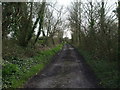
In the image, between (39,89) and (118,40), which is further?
(118,40)

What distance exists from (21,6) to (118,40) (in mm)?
15123

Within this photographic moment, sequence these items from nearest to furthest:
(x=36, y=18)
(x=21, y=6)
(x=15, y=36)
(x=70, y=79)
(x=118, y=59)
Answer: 1. (x=118, y=59)
2. (x=70, y=79)
3. (x=21, y=6)
4. (x=15, y=36)
5. (x=36, y=18)

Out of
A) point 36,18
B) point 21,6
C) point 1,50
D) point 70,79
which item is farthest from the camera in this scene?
point 36,18

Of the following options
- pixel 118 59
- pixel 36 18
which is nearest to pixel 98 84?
pixel 118 59

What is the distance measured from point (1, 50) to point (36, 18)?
13.4 m

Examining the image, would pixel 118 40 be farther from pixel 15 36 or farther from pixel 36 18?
pixel 36 18

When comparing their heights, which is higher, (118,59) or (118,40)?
(118,40)

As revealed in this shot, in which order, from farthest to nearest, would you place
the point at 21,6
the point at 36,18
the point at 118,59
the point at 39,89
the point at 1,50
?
the point at 36,18 < the point at 21,6 < the point at 1,50 < the point at 118,59 < the point at 39,89

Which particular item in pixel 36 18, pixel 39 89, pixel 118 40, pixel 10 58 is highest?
pixel 36 18

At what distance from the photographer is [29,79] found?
15164mm

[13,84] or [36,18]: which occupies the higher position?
[36,18]

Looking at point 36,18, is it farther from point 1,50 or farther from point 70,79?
point 70,79

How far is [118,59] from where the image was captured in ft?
44.1

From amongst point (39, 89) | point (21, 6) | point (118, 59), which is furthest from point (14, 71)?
point (21, 6)
